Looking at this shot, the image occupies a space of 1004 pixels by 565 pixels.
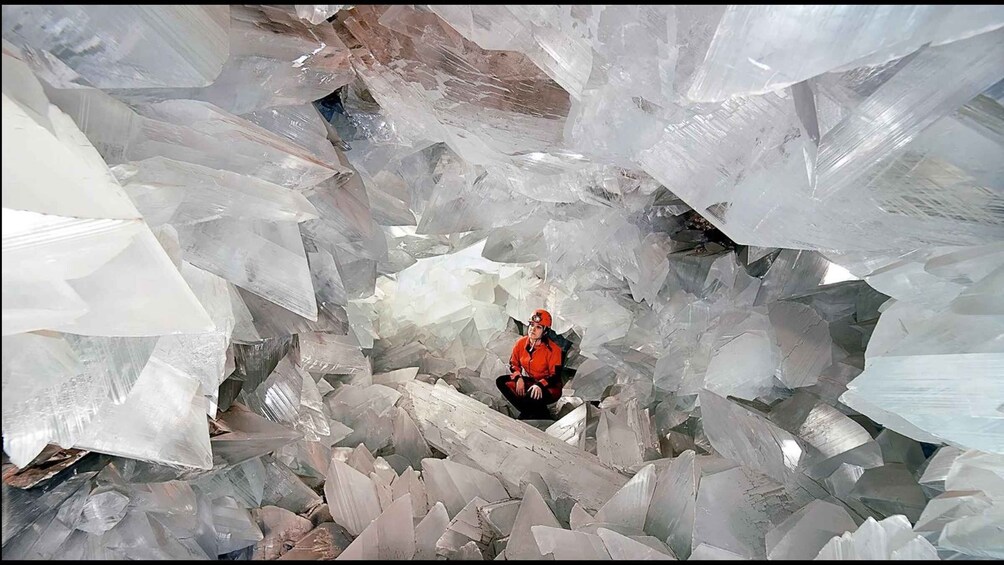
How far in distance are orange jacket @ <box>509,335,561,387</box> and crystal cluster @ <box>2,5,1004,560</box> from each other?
3.58 feet

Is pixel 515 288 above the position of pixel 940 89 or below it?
below

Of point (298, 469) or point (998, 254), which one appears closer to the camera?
point (998, 254)

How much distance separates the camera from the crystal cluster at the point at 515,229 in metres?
0.51

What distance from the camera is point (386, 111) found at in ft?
3.53

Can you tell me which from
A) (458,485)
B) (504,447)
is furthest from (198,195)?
(504,447)

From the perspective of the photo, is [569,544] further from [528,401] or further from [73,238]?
[528,401]

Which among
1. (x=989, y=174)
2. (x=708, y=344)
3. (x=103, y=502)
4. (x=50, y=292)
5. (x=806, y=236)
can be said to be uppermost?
(x=989, y=174)

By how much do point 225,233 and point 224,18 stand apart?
31cm

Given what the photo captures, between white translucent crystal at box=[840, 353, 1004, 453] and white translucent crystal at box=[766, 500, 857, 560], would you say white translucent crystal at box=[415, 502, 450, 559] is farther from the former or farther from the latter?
white translucent crystal at box=[840, 353, 1004, 453]

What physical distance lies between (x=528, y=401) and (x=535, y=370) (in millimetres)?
214

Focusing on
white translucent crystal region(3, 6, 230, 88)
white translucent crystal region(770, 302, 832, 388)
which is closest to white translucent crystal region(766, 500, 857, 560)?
white translucent crystal region(770, 302, 832, 388)

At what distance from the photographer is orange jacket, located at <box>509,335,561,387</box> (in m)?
2.78

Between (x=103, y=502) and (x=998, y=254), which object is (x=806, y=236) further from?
(x=103, y=502)

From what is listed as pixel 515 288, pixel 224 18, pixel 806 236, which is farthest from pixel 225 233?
pixel 515 288
